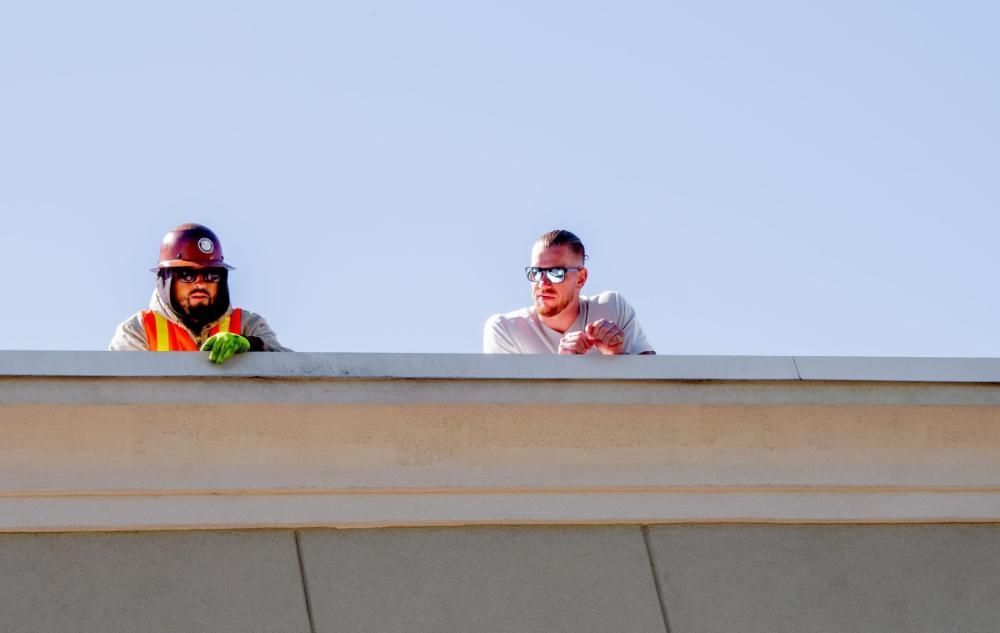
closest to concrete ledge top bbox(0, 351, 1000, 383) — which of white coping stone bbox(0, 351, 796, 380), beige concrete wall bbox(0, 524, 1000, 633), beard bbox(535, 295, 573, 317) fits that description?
white coping stone bbox(0, 351, 796, 380)

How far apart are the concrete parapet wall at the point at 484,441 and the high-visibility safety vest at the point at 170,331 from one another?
1.27 m

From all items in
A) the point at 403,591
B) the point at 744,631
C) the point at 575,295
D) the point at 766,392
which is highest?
the point at 575,295

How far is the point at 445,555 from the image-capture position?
493 centimetres

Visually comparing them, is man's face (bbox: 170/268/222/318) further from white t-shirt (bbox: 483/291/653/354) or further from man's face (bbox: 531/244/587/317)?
man's face (bbox: 531/244/587/317)

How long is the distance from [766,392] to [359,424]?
1264 millimetres

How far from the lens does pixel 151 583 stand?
472 centimetres

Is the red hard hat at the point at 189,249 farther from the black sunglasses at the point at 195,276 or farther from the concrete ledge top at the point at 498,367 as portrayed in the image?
the concrete ledge top at the point at 498,367

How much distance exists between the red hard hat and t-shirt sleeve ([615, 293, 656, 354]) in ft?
5.07

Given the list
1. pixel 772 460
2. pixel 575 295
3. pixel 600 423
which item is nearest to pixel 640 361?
pixel 600 423

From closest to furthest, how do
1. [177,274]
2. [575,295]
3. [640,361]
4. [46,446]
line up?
[46,446] → [640,361] → [177,274] → [575,295]

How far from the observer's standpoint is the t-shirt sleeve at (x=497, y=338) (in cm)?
648

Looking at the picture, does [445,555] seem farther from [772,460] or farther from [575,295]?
[575,295]

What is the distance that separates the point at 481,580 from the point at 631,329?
1851mm

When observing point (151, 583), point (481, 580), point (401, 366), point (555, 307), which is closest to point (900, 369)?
point (481, 580)
